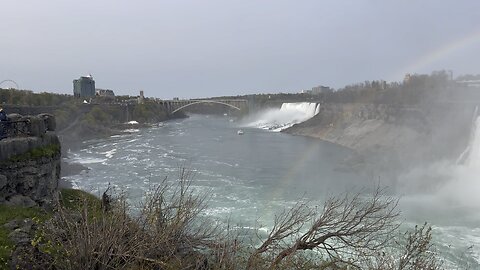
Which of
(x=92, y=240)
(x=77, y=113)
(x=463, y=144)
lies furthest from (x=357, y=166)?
(x=77, y=113)

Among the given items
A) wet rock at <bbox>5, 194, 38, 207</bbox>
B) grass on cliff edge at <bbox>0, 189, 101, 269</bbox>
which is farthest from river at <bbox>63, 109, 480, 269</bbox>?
wet rock at <bbox>5, 194, 38, 207</bbox>

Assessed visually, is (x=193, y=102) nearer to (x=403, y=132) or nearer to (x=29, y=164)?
(x=403, y=132)

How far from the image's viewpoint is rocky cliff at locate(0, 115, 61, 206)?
778 centimetres

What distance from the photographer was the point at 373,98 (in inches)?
2196

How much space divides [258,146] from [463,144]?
16987 millimetres

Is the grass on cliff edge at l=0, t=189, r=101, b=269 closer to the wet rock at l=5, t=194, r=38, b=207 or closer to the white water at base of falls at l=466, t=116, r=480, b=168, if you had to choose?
the wet rock at l=5, t=194, r=38, b=207

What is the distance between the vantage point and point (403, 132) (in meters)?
36.5

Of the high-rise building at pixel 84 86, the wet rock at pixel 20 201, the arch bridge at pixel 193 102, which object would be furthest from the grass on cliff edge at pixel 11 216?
the high-rise building at pixel 84 86

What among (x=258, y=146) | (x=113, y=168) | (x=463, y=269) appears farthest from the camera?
(x=258, y=146)

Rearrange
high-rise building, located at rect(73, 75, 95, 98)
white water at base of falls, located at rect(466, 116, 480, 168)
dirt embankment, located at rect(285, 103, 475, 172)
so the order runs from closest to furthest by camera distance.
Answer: white water at base of falls, located at rect(466, 116, 480, 168)
dirt embankment, located at rect(285, 103, 475, 172)
high-rise building, located at rect(73, 75, 95, 98)

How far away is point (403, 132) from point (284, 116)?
119ft

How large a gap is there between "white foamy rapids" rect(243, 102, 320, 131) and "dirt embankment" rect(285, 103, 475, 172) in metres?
12.7

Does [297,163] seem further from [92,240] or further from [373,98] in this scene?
[373,98]

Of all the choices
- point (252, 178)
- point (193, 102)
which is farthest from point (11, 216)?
point (193, 102)
